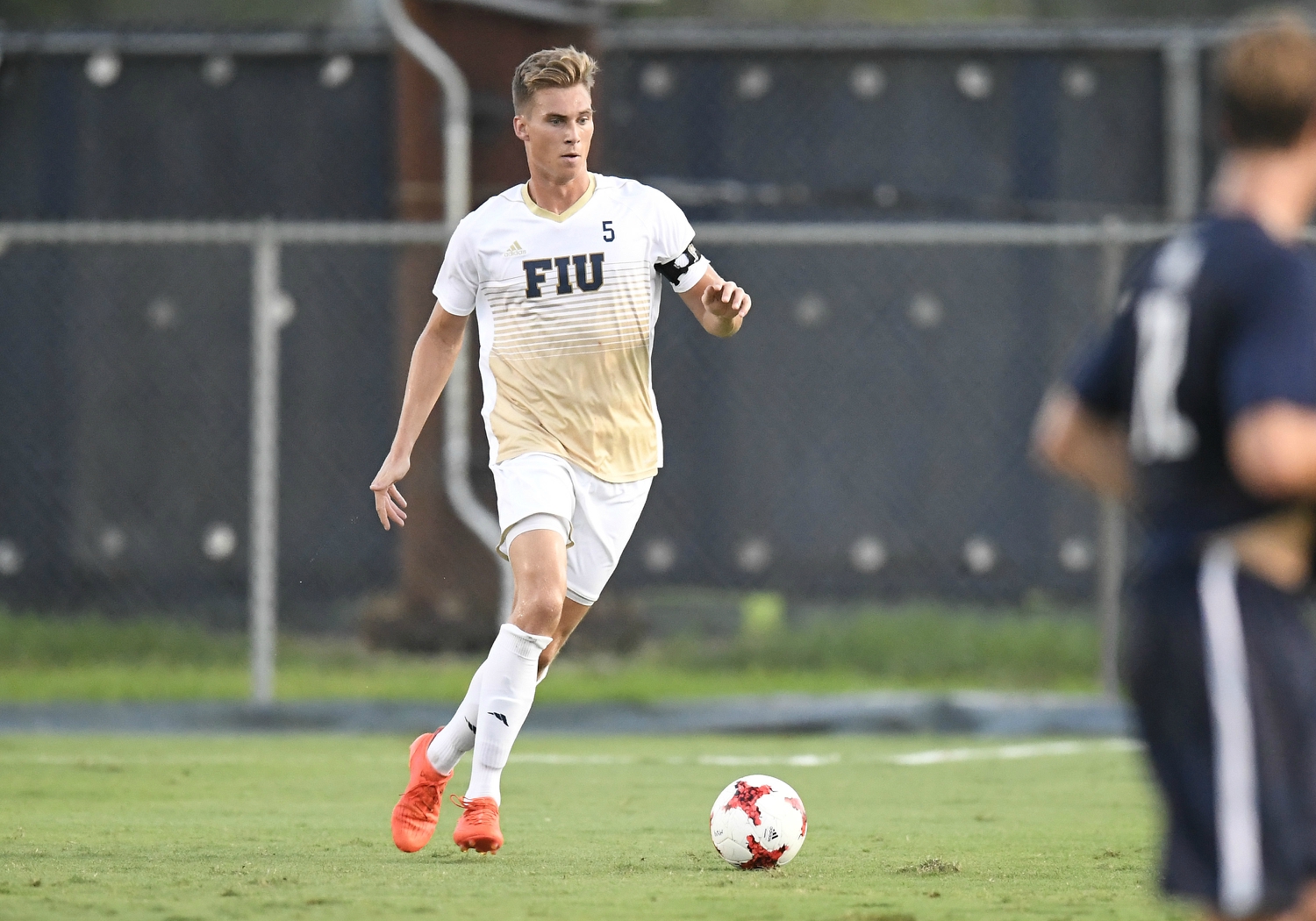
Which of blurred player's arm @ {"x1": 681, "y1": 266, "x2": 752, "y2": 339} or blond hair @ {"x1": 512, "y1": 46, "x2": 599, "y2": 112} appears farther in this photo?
blond hair @ {"x1": 512, "y1": 46, "x2": 599, "y2": 112}

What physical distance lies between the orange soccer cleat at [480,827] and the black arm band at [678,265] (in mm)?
1578

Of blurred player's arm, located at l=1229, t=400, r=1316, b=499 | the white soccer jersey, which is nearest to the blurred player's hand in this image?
the white soccer jersey

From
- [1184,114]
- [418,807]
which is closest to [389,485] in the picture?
[418,807]

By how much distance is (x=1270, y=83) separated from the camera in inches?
109

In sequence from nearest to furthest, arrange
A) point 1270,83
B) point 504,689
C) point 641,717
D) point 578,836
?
1. point 1270,83
2. point 504,689
3. point 578,836
4. point 641,717

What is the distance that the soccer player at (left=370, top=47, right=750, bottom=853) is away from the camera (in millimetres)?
5309

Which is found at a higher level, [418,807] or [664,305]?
[664,305]

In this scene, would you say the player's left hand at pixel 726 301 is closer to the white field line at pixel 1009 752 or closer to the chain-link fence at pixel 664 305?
the white field line at pixel 1009 752

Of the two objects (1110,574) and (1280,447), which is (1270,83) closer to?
(1280,447)

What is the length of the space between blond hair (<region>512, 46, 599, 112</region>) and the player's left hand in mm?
719

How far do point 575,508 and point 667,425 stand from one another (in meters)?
5.20

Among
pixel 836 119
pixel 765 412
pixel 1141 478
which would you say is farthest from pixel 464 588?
pixel 1141 478

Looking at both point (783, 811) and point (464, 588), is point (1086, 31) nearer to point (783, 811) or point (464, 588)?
point (464, 588)

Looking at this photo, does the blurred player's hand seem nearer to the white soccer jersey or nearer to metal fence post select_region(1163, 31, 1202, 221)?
the white soccer jersey
